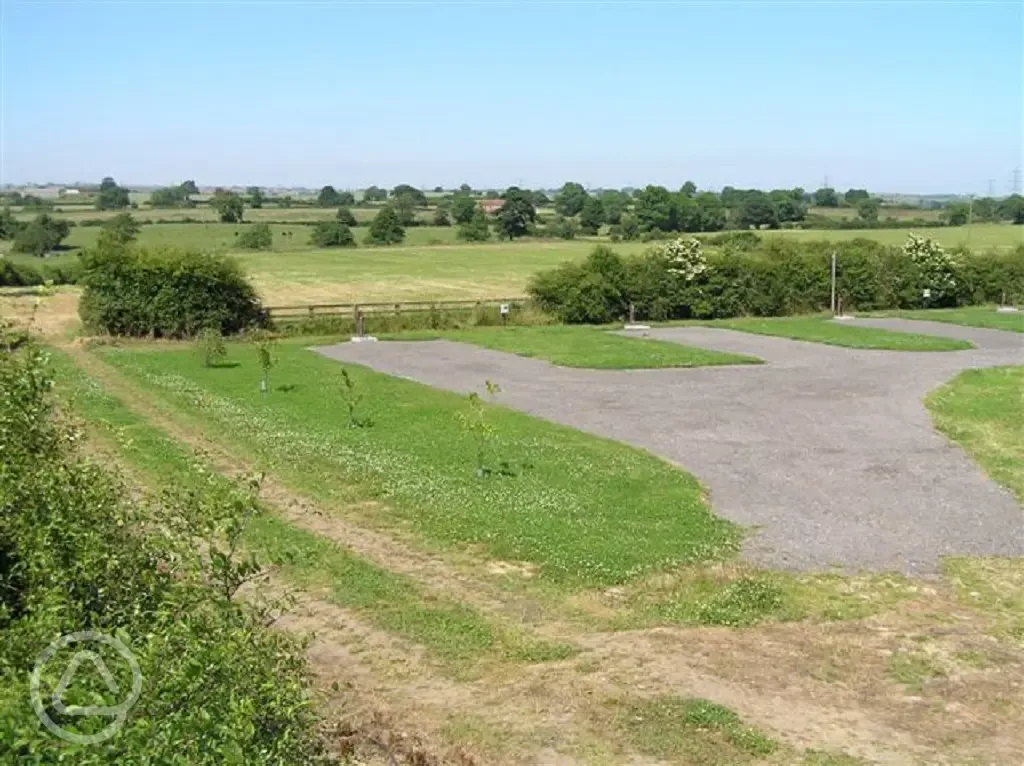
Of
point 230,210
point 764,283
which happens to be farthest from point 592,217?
point 764,283

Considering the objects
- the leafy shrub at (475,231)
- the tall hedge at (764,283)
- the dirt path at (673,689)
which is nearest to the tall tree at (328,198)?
the leafy shrub at (475,231)

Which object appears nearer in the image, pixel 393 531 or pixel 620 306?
pixel 393 531

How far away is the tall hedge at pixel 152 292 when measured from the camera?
1515 inches

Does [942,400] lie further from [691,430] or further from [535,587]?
[535,587]

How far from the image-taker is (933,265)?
53.8 m

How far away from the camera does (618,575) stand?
1345 cm

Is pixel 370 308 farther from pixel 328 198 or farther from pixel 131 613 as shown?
pixel 328 198

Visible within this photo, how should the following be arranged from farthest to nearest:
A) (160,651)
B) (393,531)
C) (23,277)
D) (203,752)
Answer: (23,277) < (393,531) < (160,651) < (203,752)

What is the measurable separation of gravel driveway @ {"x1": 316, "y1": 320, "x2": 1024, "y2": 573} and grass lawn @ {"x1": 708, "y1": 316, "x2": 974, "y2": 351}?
1139mm

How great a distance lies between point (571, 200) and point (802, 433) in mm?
129710

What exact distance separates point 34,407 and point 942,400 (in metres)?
24.7

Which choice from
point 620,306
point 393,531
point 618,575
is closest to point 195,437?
point 393,531

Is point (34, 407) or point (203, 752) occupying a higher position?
point (34, 407)

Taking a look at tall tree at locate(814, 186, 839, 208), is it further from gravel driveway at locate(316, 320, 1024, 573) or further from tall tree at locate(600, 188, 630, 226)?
gravel driveway at locate(316, 320, 1024, 573)
